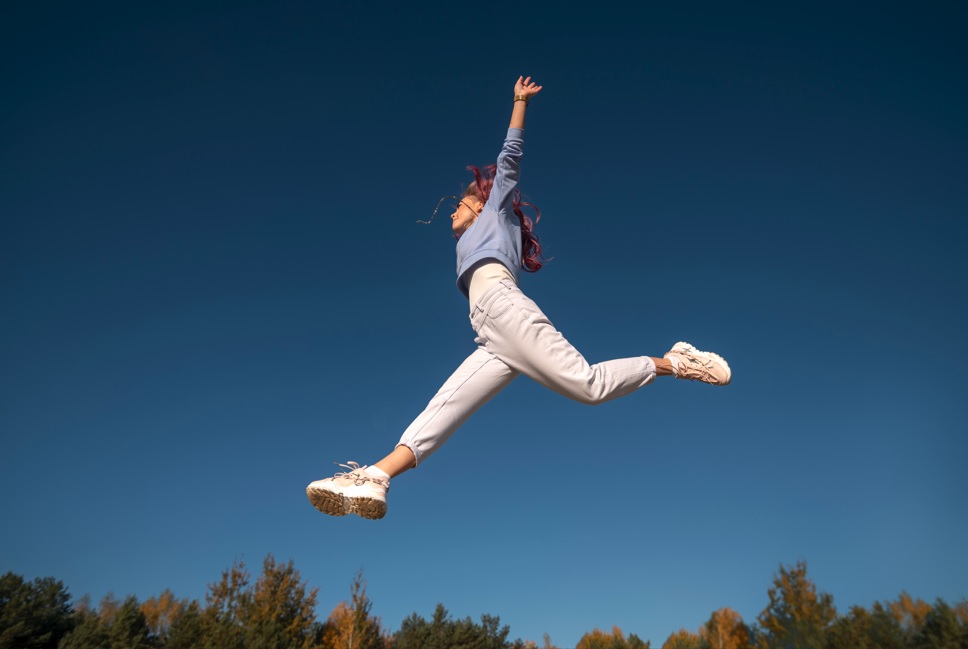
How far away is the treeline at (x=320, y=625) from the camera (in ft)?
59.0

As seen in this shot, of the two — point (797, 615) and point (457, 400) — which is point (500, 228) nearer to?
point (457, 400)

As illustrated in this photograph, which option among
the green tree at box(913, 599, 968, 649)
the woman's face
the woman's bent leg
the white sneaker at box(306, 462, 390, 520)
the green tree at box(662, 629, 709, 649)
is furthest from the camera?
the green tree at box(662, 629, 709, 649)

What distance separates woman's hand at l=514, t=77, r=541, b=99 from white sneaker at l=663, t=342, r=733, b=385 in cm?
165

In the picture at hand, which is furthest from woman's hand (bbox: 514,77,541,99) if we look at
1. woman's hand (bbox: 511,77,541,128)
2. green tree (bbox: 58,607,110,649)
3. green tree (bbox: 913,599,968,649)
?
green tree (bbox: 58,607,110,649)

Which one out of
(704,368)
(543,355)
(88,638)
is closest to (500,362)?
(543,355)

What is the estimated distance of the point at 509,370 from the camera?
10.4 ft

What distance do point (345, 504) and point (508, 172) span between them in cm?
193

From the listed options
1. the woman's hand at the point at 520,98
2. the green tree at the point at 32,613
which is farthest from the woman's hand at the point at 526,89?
A: the green tree at the point at 32,613

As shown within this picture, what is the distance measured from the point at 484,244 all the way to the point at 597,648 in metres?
36.6

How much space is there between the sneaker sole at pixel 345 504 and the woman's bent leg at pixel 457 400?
297mm

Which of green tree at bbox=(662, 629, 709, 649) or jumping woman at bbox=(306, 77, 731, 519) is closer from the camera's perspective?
jumping woman at bbox=(306, 77, 731, 519)

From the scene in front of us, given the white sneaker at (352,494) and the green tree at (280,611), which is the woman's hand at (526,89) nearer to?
the white sneaker at (352,494)

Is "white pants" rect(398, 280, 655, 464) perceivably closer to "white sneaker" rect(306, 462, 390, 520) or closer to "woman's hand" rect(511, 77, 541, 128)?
"white sneaker" rect(306, 462, 390, 520)

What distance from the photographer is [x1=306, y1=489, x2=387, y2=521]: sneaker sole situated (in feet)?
8.70
